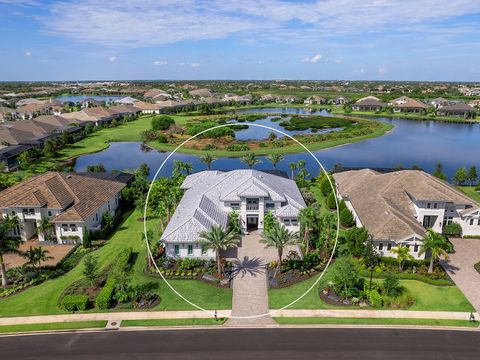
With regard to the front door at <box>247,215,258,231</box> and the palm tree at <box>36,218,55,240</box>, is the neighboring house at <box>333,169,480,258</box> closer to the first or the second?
the front door at <box>247,215,258,231</box>

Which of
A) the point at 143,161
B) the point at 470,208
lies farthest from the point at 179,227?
the point at 143,161

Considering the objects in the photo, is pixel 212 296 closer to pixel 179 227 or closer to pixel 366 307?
pixel 179 227

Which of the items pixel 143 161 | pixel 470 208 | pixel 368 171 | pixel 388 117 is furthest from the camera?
pixel 388 117

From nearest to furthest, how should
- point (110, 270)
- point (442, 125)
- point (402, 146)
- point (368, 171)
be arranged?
point (110, 270), point (368, 171), point (402, 146), point (442, 125)

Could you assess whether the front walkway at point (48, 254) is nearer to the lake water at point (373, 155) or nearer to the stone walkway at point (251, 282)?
the stone walkway at point (251, 282)

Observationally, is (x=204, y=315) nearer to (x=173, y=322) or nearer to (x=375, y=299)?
(x=173, y=322)

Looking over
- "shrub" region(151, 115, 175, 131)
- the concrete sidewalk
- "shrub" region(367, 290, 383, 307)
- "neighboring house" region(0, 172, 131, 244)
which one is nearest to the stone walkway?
the concrete sidewalk
